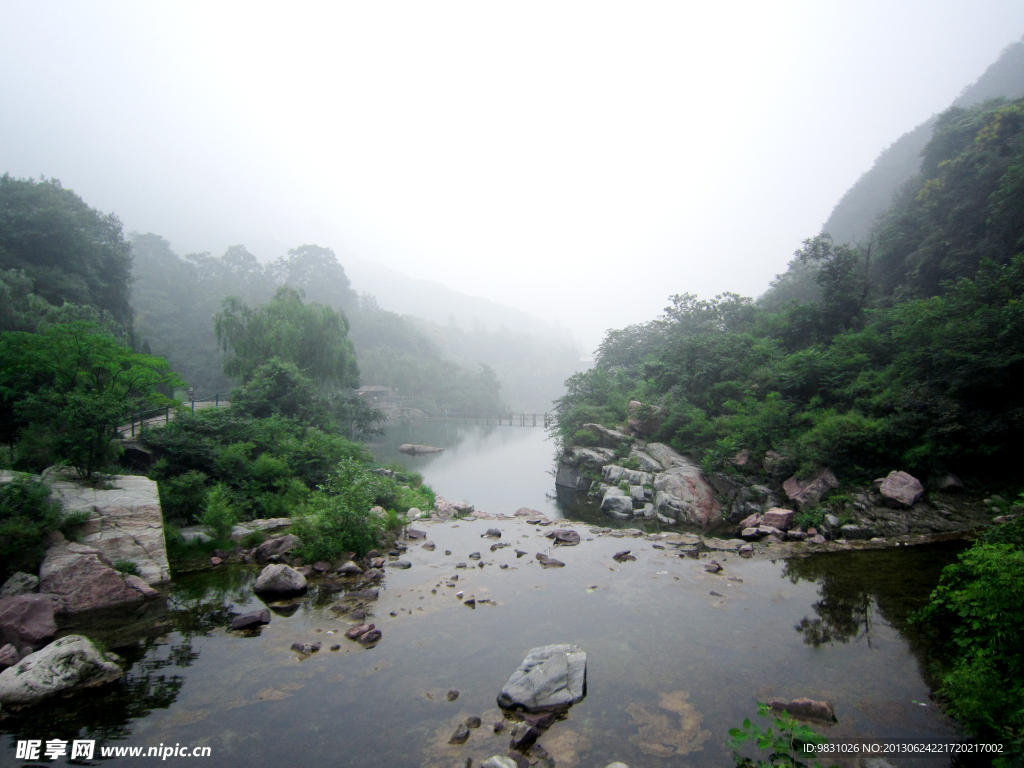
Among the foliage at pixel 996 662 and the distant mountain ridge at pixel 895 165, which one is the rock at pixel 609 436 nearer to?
the foliage at pixel 996 662

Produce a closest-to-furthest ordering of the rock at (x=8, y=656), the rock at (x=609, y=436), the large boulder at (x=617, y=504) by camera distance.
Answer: the rock at (x=8, y=656), the large boulder at (x=617, y=504), the rock at (x=609, y=436)

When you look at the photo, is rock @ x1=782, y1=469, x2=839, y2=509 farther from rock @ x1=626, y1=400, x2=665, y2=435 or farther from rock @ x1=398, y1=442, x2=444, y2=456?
rock @ x1=398, y1=442, x2=444, y2=456

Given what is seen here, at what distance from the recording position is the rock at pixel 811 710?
4156 millimetres

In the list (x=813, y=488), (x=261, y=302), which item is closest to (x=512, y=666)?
(x=813, y=488)

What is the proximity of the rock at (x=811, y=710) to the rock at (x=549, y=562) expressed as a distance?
15.2 feet

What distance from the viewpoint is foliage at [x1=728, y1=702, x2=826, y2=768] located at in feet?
9.28

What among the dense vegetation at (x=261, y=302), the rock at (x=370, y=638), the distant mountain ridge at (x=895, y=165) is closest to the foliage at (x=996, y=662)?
the rock at (x=370, y=638)

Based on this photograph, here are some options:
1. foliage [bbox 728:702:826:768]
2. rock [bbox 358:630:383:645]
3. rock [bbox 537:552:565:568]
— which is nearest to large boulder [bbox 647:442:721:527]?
rock [bbox 537:552:565:568]

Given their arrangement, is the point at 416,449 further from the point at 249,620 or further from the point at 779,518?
the point at 249,620

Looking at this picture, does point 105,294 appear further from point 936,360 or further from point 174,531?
point 936,360

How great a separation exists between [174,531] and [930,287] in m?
23.9

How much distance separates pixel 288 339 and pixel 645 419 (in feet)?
54.5

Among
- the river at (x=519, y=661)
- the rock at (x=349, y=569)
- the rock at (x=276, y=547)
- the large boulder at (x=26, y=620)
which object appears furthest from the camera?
the rock at (x=276, y=547)

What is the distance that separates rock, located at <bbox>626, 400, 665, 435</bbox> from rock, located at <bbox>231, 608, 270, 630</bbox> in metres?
14.1
